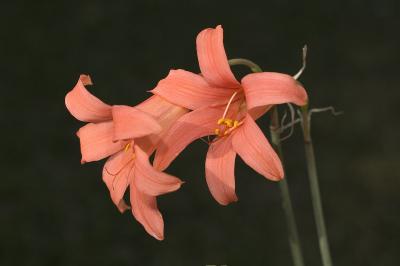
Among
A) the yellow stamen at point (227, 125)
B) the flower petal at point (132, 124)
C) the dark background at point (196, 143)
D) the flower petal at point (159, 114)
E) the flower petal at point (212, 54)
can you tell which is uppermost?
the flower petal at point (212, 54)

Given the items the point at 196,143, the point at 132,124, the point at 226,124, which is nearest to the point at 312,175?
the point at 226,124

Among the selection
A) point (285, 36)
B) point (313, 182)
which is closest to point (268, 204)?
point (285, 36)

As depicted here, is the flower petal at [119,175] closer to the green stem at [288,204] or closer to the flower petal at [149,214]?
the flower petal at [149,214]

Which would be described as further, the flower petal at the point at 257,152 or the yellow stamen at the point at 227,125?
the yellow stamen at the point at 227,125

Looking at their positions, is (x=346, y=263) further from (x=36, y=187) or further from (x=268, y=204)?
(x=36, y=187)

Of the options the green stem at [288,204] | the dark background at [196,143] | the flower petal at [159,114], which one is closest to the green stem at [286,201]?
the green stem at [288,204]

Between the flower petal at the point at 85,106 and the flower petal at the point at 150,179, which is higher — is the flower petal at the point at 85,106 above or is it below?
above

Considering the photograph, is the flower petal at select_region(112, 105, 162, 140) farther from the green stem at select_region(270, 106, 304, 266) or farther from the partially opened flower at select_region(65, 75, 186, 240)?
the green stem at select_region(270, 106, 304, 266)
